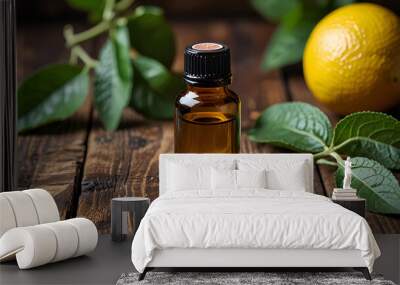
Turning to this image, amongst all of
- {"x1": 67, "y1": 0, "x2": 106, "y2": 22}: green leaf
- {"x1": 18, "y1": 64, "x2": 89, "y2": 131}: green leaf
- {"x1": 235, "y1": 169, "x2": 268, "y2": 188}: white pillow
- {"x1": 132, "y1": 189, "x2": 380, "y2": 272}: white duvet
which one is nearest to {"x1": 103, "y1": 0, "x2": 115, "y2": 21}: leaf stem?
{"x1": 67, "y1": 0, "x2": 106, "y2": 22}: green leaf

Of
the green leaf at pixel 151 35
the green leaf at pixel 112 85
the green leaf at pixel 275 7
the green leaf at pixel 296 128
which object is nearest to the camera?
the green leaf at pixel 296 128

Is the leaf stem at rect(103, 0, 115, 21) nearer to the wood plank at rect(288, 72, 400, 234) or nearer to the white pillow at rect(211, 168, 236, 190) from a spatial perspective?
the wood plank at rect(288, 72, 400, 234)

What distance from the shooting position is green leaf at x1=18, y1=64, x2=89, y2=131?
1.49 meters

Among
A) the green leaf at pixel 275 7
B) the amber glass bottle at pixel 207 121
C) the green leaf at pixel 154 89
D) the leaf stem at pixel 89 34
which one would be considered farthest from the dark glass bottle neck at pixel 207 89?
the green leaf at pixel 275 7

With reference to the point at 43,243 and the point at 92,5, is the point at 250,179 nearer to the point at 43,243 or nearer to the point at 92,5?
the point at 43,243

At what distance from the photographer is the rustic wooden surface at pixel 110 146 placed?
1.28 m

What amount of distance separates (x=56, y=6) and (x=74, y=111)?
0.63 m

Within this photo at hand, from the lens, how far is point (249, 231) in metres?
0.98

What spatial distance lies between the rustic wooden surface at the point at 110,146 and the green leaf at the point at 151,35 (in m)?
0.11

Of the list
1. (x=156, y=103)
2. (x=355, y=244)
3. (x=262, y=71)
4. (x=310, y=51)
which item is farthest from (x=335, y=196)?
(x=262, y=71)

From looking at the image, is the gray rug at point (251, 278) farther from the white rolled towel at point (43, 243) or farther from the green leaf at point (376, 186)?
the green leaf at point (376, 186)

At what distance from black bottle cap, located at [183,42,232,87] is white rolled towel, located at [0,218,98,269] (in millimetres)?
228

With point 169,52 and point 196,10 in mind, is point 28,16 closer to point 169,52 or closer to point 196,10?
point 196,10

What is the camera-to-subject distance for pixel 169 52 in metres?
1.62
